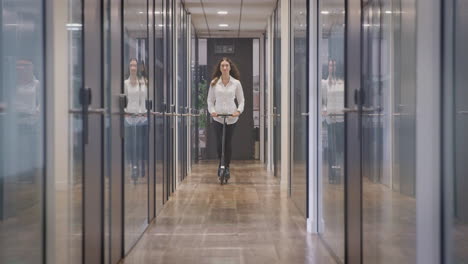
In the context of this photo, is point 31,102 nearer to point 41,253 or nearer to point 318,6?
point 41,253

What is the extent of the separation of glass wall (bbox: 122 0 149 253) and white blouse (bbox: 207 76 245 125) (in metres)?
4.23

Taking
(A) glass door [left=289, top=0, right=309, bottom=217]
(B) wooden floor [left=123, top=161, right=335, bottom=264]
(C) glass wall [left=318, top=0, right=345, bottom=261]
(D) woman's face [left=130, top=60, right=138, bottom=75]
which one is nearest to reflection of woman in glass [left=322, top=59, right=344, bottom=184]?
(C) glass wall [left=318, top=0, right=345, bottom=261]

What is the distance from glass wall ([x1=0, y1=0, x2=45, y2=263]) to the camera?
2.01 metres

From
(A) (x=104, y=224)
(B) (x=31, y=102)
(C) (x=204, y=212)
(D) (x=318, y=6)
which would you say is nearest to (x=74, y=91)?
(B) (x=31, y=102)

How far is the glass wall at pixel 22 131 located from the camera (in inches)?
79.2

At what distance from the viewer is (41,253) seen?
2375 millimetres

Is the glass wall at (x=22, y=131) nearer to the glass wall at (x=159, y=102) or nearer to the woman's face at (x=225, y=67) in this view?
the glass wall at (x=159, y=102)

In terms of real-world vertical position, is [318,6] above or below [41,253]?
above

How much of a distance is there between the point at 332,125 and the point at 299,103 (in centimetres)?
185

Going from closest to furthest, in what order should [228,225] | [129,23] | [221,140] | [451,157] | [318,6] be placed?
[451,157], [129,23], [318,6], [228,225], [221,140]

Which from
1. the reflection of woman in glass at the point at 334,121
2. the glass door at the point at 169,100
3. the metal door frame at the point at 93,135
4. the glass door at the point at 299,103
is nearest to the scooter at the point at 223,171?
the glass door at the point at 169,100

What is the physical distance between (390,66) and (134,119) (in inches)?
95.9

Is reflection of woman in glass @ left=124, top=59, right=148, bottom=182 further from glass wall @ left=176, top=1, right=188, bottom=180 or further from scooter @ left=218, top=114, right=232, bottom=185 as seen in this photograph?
scooter @ left=218, top=114, right=232, bottom=185

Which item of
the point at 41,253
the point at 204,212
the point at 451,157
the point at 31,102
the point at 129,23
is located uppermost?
the point at 129,23
